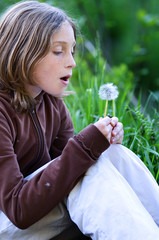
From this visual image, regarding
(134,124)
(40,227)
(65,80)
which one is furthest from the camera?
(134,124)

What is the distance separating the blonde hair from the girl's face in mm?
21

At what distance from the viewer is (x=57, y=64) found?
1453 millimetres

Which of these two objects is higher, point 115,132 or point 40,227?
point 115,132

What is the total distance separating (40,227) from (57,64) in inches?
25.0

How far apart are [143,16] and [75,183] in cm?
347

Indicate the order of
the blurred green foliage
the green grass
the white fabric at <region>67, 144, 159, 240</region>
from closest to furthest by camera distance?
the white fabric at <region>67, 144, 159, 240</region>
the green grass
the blurred green foliage

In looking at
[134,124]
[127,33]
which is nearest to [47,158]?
[134,124]

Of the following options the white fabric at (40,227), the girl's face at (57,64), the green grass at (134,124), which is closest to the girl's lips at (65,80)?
the girl's face at (57,64)

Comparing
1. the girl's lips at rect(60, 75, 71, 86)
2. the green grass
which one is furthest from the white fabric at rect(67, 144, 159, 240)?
the green grass

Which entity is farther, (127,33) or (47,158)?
(127,33)

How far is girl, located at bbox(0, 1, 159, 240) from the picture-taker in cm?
126

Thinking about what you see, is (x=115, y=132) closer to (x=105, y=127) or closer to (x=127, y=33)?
(x=105, y=127)

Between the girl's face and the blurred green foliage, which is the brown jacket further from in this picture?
the blurred green foliage

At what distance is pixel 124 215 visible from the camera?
4.05 feet
